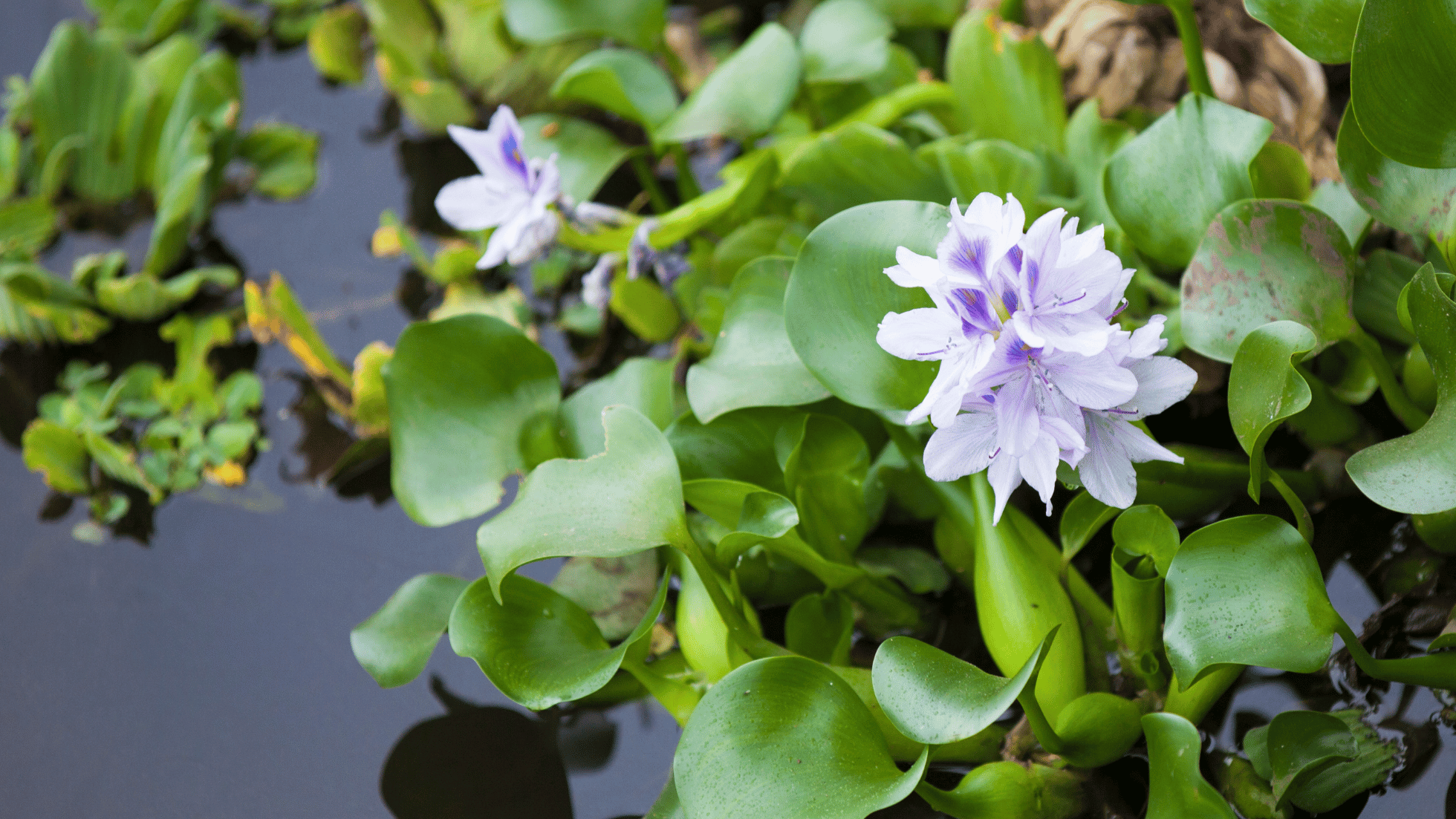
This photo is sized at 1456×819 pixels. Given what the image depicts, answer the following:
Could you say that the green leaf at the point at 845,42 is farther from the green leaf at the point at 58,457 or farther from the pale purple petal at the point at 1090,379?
the green leaf at the point at 58,457

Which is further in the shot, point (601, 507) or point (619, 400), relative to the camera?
point (619, 400)

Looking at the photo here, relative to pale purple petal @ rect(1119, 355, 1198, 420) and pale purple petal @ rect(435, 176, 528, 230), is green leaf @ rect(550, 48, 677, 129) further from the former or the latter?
pale purple petal @ rect(1119, 355, 1198, 420)

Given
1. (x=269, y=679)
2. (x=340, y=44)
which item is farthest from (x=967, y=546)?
(x=340, y=44)

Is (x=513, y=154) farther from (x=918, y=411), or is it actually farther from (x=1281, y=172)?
(x=1281, y=172)

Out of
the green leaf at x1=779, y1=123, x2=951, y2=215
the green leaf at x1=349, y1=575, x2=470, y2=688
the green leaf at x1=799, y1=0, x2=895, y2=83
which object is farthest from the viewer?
the green leaf at x1=799, y1=0, x2=895, y2=83

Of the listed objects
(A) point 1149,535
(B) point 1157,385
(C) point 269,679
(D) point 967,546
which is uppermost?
(B) point 1157,385

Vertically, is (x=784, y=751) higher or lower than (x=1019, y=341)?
lower

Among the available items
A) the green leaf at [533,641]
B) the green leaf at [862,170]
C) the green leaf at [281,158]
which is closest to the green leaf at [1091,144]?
the green leaf at [862,170]

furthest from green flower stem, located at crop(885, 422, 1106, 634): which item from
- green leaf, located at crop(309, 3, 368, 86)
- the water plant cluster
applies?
green leaf, located at crop(309, 3, 368, 86)
